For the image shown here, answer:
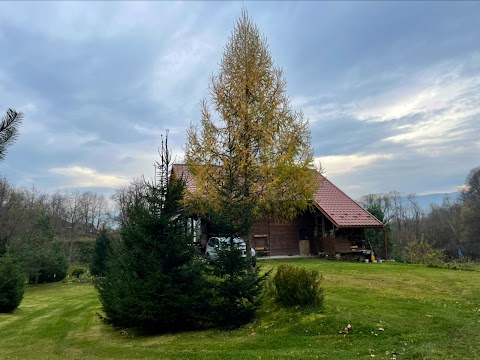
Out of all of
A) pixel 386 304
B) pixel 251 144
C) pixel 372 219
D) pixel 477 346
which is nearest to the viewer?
pixel 477 346

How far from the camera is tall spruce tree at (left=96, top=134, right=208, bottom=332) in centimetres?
995

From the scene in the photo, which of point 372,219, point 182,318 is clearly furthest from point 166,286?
point 372,219

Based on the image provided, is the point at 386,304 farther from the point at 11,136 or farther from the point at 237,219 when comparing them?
the point at 11,136

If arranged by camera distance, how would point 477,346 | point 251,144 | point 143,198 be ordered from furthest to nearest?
point 251,144, point 143,198, point 477,346

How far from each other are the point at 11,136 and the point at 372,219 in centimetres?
2294

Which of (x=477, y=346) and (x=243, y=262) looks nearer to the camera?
(x=477, y=346)

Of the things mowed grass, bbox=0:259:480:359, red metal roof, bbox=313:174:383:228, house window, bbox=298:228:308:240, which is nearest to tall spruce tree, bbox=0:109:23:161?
mowed grass, bbox=0:259:480:359

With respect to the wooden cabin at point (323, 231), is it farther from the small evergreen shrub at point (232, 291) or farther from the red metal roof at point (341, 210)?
the small evergreen shrub at point (232, 291)

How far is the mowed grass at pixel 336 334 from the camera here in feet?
22.2

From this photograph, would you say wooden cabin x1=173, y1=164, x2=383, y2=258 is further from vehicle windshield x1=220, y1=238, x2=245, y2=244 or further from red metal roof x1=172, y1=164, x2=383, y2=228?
vehicle windshield x1=220, y1=238, x2=245, y2=244

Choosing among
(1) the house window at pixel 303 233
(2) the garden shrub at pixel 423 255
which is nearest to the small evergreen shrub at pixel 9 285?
(1) the house window at pixel 303 233

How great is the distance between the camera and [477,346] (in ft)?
20.7

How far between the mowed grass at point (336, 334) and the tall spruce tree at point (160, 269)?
0.62 metres

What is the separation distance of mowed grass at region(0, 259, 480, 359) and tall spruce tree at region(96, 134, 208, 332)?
62 centimetres
